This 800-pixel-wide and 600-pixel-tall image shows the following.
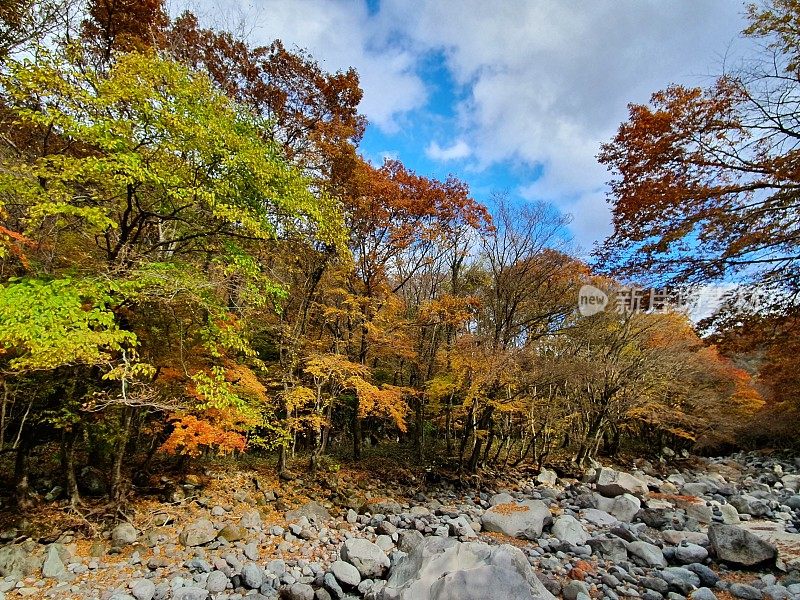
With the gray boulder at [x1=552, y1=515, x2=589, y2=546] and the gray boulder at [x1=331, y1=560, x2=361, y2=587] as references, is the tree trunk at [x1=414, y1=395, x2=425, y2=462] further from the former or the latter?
the gray boulder at [x1=331, y1=560, x2=361, y2=587]

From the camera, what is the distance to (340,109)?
1227 cm

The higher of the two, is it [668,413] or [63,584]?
[668,413]

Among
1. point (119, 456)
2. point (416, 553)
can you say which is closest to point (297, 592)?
point (416, 553)

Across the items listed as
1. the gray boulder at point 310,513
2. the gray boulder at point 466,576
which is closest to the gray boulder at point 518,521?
the gray boulder at point 310,513

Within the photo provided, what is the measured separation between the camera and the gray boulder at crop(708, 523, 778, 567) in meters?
6.95

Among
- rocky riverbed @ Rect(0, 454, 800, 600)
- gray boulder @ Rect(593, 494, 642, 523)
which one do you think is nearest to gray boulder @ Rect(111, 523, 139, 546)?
rocky riverbed @ Rect(0, 454, 800, 600)

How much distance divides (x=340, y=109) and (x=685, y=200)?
10115mm

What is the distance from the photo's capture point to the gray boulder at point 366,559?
7039mm

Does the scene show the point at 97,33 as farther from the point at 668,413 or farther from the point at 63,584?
the point at 668,413

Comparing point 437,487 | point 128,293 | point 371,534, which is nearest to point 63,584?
point 128,293

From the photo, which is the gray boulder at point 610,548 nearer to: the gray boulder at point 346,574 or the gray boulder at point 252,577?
the gray boulder at point 346,574

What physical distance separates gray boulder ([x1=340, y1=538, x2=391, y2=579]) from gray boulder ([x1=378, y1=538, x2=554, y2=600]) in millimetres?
1419

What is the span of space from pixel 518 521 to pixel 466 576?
549 centimetres

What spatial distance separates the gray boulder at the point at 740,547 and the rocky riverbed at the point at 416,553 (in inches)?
0.7
